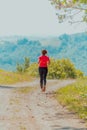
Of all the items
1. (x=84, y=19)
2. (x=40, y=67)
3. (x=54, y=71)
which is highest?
(x=84, y=19)

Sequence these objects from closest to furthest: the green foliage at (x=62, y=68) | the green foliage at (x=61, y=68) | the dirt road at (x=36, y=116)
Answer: the dirt road at (x=36, y=116)
the green foliage at (x=62, y=68)
the green foliage at (x=61, y=68)

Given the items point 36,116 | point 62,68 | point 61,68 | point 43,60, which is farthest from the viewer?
point 62,68

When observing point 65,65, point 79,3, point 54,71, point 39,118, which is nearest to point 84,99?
point 79,3

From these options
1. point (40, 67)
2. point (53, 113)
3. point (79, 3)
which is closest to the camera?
point (53, 113)

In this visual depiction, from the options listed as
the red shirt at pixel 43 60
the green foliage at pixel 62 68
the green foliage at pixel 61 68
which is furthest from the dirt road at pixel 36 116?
the green foliage at pixel 62 68

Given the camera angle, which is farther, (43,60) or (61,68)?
(61,68)

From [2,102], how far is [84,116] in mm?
6114

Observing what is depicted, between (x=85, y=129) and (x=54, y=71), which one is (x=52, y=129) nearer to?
(x=85, y=129)

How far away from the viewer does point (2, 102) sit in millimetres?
22109

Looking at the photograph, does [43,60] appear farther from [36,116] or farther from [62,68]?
[62,68]

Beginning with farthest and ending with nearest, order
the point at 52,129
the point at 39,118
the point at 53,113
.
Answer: the point at 53,113 → the point at 39,118 → the point at 52,129

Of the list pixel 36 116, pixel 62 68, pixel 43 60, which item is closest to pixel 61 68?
pixel 62 68

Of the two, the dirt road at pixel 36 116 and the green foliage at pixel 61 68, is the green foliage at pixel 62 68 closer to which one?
the green foliage at pixel 61 68

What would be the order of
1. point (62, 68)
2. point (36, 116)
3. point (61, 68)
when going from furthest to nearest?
point (62, 68), point (61, 68), point (36, 116)
